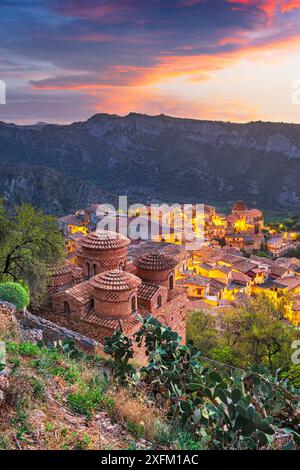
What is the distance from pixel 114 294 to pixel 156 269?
3.15 metres

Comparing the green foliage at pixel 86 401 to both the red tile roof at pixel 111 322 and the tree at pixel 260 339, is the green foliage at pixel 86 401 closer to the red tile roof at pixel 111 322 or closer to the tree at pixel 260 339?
the red tile roof at pixel 111 322

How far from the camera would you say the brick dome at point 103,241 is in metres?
14.4

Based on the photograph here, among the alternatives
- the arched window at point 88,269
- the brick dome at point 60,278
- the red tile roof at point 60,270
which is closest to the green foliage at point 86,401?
the brick dome at point 60,278

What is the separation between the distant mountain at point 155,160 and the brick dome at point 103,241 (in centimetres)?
8058

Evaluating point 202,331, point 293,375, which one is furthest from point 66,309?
point 202,331

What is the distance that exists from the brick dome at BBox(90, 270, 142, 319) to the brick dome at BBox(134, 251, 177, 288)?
2.48 metres

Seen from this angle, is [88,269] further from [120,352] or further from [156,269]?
[120,352]

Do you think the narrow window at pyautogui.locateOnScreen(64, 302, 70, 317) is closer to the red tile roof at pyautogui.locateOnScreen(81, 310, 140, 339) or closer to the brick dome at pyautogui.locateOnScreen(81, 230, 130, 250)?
the red tile roof at pyautogui.locateOnScreen(81, 310, 140, 339)

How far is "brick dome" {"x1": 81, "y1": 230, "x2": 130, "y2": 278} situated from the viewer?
47.5 ft

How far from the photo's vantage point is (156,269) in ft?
48.1

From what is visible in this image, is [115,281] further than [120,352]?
Yes

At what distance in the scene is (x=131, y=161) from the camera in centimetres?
15088

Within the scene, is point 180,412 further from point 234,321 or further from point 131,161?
point 131,161

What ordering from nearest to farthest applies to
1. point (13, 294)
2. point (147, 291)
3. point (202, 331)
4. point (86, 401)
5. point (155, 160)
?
point (86, 401)
point (13, 294)
point (147, 291)
point (202, 331)
point (155, 160)
